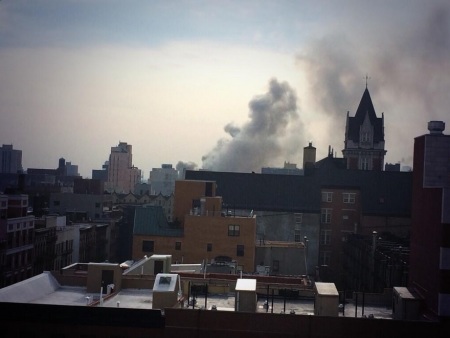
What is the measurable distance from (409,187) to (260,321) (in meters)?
50.4

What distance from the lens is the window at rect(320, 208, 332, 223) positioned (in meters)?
65.8

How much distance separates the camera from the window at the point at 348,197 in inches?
2606

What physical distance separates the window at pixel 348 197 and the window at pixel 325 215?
2113 millimetres

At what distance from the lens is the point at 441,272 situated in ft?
64.7

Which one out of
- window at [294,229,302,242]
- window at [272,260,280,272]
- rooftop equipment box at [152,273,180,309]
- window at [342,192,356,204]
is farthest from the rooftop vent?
window at [342,192,356,204]

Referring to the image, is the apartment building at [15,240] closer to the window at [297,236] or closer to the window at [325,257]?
the window at [297,236]

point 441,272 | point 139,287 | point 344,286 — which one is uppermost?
point 441,272

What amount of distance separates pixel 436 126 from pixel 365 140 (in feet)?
255

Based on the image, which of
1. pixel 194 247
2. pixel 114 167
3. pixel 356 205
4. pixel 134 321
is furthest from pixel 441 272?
pixel 114 167

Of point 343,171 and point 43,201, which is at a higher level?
point 343,171

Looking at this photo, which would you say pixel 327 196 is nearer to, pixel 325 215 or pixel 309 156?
pixel 325 215

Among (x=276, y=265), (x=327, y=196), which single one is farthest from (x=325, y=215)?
(x=276, y=265)

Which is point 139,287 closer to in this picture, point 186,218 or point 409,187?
point 186,218

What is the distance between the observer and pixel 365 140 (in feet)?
324
